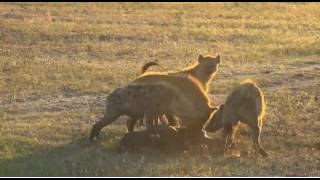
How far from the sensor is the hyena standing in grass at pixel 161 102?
32.3 ft

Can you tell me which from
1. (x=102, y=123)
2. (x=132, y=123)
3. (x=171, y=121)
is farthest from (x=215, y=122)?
(x=102, y=123)

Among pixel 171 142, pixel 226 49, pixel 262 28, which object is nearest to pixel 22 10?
pixel 262 28

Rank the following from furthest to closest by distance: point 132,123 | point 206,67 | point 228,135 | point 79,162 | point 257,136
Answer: point 206,67 → point 132,123 → point 228,135 → point 257,136 → point 79,162

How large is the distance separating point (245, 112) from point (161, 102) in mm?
1152

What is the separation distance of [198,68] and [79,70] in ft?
15.9

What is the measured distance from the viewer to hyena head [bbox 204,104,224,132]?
10.1 meters

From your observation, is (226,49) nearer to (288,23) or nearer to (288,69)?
(288,69)

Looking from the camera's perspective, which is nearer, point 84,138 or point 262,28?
point 84,138

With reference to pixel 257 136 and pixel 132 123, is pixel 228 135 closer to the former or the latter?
pixel 257 136

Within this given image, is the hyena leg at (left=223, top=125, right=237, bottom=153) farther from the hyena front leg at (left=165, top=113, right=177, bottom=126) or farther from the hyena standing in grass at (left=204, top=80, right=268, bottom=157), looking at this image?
the hyena front leg at (left=165, top=113, right=177, bottom=126)

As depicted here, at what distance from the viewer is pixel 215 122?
10.1 m

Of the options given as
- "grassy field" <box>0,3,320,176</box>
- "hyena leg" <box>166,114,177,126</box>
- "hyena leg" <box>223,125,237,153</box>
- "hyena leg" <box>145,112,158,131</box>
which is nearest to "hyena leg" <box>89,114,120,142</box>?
"grassy field" <box>0,3,320,176</box>

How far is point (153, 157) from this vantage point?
9414mm

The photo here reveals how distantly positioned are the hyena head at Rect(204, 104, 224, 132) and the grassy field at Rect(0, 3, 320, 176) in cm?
17
